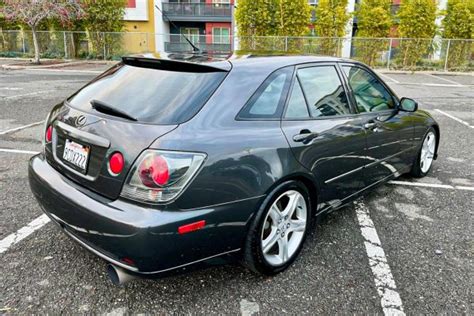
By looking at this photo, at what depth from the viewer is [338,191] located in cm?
316

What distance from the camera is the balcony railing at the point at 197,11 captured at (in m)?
30.7

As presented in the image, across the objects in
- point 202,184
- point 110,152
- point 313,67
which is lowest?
point 202,184

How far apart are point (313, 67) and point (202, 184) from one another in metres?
1.53

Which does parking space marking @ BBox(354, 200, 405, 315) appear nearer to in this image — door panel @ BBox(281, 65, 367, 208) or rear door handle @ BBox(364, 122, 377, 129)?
door panel @ BBox(281, 65, 367, 208)

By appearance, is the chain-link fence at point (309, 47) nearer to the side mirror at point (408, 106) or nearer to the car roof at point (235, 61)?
the side mirror at point (408, 106)

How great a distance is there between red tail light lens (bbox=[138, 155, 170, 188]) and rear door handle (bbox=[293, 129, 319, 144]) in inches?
38.8

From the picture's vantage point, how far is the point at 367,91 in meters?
3.63

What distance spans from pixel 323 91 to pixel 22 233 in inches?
109

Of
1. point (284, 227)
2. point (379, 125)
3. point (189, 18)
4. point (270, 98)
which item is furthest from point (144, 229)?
point (189, 18)

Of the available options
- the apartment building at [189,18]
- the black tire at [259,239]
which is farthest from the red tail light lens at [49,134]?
the apartment building at [189,18]

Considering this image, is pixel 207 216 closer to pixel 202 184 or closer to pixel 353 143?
pixel 202 184

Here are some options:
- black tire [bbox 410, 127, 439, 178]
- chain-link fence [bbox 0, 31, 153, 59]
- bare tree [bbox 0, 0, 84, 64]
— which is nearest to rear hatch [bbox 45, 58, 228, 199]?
black tire [bbox 410, 127, 439, 178]

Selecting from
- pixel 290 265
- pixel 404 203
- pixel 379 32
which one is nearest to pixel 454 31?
pixel 379 32

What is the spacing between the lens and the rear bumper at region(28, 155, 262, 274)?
2037mm
